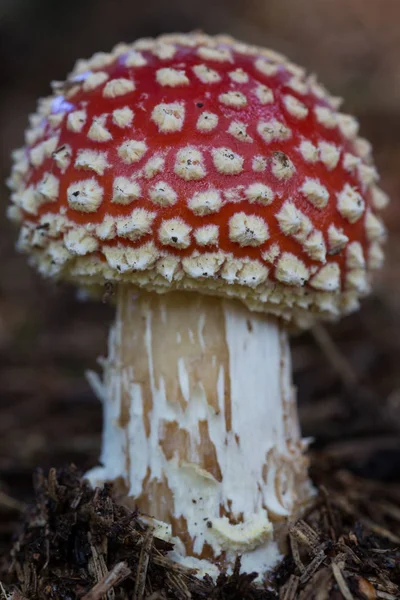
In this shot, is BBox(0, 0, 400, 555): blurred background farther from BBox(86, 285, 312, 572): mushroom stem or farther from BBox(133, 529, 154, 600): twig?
BBox(133, 529, 154, 600): twig

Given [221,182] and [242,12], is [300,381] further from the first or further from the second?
[242,12]

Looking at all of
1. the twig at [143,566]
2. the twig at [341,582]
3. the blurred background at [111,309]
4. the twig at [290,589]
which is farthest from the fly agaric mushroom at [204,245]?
the blurred background at [111,309]

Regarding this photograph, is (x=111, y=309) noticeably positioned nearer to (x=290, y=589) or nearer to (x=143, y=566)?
(x=143, y=566)

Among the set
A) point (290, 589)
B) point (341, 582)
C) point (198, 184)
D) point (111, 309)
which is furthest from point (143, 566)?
point (111, 309)

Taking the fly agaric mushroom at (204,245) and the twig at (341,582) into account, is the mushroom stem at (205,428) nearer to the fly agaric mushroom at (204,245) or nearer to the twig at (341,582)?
the fly agaric mushroom at (204,245)

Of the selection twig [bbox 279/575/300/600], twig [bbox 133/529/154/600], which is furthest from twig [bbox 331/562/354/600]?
twig [bbox 133/529/154/600]

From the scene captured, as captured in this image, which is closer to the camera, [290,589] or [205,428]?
[290,589]
